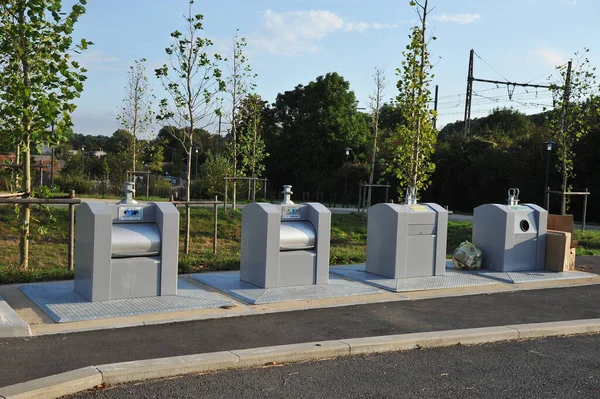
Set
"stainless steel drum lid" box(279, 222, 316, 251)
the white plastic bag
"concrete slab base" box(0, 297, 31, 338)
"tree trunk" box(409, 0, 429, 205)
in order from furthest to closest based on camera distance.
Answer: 1. "tree trunk" box(409, 0, 429, 205)
2. the white plastic bag
3. "stainless steel drum lid" box(279, 222, 316, 251)
4. "concrete slab base" box(0, 297, 31, 338)

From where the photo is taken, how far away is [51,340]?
517 centimetres

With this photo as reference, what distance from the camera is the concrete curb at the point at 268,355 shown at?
4.15 meters

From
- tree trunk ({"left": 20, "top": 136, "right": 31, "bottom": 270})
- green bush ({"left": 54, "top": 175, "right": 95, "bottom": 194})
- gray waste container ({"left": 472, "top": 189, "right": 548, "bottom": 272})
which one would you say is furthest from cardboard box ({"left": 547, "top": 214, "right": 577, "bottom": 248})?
green bush ({"left": 54, "top": 175, "right": 95, "bottom": 194})

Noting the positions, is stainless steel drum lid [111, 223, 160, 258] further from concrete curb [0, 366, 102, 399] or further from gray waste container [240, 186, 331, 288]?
concrete curb [0, 366, 102, 399]

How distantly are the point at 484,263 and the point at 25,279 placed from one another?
6.66 meters

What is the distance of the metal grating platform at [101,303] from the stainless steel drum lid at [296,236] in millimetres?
1074

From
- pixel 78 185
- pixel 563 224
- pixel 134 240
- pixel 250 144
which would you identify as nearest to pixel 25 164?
pixel 134 240

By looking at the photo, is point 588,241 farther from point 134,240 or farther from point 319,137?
point 319,137

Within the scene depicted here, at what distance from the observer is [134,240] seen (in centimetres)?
654

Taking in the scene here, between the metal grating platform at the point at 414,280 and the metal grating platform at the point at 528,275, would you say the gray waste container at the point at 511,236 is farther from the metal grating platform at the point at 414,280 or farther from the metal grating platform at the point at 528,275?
the metal grating platform at the point at 414,280

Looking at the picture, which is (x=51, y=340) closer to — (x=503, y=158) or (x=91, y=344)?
(x=91, y=344)

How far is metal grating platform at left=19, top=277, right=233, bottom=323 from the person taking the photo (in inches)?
233

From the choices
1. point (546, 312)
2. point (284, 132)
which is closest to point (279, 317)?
point (546, 312)

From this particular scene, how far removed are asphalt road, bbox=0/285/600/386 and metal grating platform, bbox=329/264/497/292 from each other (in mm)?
544
